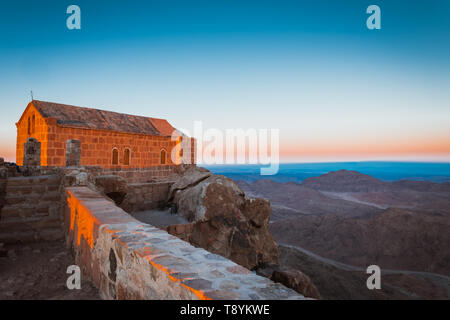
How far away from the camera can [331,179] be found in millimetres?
65125

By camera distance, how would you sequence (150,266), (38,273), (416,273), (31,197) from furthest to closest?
(416,273) < (31,197) < (38,273) < (150,266)

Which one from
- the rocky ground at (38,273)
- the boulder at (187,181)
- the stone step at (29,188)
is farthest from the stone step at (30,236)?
the boulder at (187,181)

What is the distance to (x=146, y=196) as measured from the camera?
8.87 m

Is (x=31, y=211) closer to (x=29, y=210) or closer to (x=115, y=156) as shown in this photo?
(x=29, y=210)

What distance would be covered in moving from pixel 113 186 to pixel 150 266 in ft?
17.9

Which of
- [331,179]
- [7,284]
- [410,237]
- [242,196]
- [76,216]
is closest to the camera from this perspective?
[7,284]

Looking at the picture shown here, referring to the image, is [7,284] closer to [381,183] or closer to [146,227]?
[146,227]

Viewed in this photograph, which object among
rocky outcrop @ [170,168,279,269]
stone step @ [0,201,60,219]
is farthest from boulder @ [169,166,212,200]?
stone step @ [0,201,60,219]

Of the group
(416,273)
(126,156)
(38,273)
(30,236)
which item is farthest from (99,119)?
(416,273)

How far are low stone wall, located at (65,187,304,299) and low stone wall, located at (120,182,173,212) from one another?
4.96 metres

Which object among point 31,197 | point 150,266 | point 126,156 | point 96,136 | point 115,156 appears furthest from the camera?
point 126,156

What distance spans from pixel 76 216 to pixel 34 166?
5765 mm

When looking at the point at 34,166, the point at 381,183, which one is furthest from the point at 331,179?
the point at 34,166

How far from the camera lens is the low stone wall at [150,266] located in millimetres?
1617
